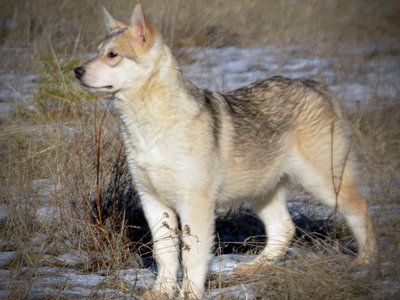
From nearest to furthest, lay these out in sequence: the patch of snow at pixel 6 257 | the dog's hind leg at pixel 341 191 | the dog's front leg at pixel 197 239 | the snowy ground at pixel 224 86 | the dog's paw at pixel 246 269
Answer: the snowy ground at pixel 224 86, the dog's front leg at pixel 197 239, the dog's paw at pixel 246 269, the patch of snow at pixel 6 257, the dog's hind leg at pixel 341 191

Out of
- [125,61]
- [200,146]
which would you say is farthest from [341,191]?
[125,61]

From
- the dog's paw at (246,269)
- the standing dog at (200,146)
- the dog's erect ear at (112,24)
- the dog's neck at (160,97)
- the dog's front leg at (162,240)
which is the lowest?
the dog's paw at (246,269)

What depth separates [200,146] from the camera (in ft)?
15.0

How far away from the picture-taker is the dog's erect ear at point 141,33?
15.0 ft

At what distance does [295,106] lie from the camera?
537cm

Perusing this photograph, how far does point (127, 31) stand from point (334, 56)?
7.48 meters

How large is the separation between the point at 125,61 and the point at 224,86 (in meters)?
5.03

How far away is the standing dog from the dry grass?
1.00 ft

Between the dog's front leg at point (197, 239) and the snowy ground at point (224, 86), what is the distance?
0.16 m

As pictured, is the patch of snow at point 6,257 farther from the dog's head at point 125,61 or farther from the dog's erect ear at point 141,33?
the dog's erect ear at point 141,33

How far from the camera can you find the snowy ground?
172 inches

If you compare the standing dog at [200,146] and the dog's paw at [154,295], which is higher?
the standing dog at [200,146]

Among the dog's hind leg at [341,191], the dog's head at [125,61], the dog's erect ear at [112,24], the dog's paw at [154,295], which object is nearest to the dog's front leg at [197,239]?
the dog's paw at [154,295]

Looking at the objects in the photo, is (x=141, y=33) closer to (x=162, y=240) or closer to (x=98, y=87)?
(x=98, y=87)
